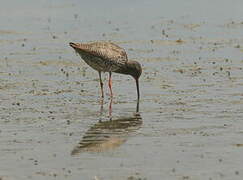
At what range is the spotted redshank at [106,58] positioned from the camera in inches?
709

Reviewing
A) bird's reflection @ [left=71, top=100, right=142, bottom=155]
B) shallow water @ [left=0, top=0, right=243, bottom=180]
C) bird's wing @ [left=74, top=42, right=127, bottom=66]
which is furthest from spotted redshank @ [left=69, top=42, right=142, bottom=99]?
bird's reflection @ [left=71, top=100, right=142, bottom=155]

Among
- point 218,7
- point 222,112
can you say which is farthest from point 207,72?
point 218,7

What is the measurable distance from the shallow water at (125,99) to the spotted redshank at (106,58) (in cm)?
44

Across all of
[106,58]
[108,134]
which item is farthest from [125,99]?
[108,134]

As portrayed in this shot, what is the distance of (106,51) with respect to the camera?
59.7 ft

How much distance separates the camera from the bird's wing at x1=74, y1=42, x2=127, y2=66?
18000 mm

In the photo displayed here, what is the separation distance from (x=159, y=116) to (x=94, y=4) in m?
18.2

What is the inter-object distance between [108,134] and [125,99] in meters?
3.56

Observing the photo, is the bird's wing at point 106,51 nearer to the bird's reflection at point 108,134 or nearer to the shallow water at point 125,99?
the shallow water at point 125,99

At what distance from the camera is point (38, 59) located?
2242 centimetres

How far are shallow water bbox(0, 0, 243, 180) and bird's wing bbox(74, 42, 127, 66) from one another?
2.10 feet

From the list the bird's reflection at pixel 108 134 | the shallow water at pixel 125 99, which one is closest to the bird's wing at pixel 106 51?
the shallow water at pixel 125 99

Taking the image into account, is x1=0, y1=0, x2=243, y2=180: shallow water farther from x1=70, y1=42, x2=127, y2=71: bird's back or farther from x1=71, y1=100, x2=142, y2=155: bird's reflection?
x1=70, y1=42, x2=127, y2=71: bird's back

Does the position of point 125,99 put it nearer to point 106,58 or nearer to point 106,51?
point 106,58
